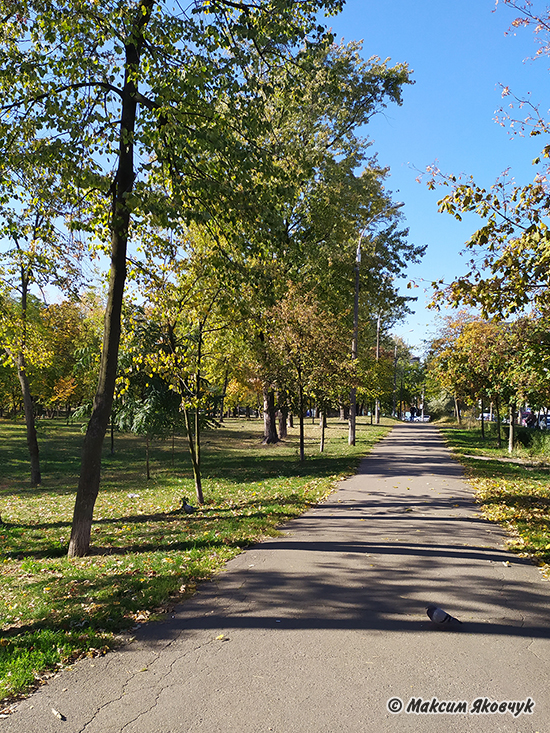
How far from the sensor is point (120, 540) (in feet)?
28.3

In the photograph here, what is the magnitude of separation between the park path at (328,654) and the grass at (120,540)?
344 millimetres

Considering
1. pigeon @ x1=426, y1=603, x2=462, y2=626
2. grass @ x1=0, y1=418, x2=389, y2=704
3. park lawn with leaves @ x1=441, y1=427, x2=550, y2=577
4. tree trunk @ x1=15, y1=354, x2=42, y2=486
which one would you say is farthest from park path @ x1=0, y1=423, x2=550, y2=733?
tree trunk @ x1=15, y1=354, x2=42, y2=486

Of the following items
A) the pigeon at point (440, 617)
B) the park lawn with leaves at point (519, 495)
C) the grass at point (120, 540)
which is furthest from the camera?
the park lawn with leaves at point (519, 495)

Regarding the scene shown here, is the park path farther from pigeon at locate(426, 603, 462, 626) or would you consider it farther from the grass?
the grass

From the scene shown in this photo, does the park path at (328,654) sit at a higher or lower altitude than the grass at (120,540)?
higher

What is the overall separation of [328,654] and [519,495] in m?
8.53

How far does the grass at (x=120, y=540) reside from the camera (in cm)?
454

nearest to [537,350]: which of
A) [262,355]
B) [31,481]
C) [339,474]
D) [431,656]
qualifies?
[431,656]

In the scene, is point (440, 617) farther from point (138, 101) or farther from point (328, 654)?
point (138, 101)

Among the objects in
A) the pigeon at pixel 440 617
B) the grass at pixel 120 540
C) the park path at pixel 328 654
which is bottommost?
the grass at pixel 120 540

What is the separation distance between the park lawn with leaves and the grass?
3.63 m

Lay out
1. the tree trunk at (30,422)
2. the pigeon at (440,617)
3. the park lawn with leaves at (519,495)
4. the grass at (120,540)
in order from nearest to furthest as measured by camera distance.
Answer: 1. the pigeon at (440,617)
2. the grass at (120,540)
3. the park lawn with leaves at (519,495)
4. the tree trunk at (30,422)

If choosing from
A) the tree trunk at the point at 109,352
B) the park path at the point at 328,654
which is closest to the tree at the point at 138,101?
the tree trunk at the point at 109,352

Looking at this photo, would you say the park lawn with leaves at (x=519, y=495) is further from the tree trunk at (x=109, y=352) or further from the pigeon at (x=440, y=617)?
the tree trunk at (x=109, y=352)
